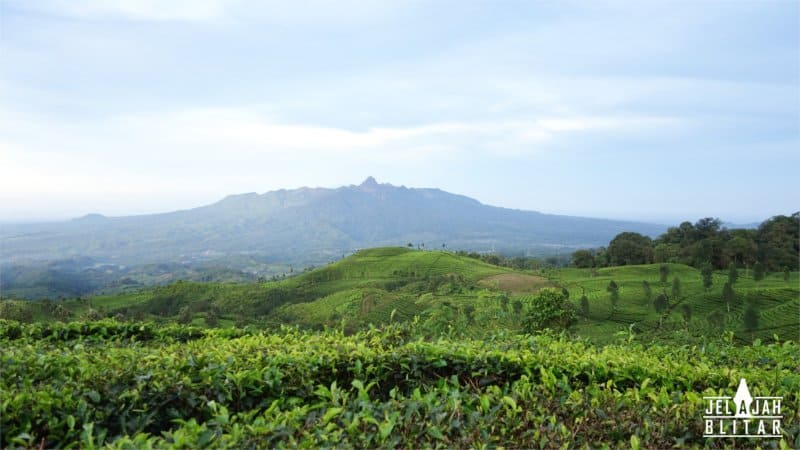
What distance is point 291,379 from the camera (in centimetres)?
282

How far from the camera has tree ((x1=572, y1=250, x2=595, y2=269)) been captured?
89.2 ft

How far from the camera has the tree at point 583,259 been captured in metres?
27.2

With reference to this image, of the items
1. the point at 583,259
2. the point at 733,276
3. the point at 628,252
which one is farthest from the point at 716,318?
the point at 583,259

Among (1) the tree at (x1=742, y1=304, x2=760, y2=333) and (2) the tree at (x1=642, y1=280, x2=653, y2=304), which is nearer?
(1) the tree at (x1=742, y1=304, x2=760, y2=333)

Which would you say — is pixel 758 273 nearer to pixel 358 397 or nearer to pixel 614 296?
pixel 614 296

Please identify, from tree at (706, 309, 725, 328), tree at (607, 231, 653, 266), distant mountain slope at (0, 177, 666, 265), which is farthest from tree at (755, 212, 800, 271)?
distant mountain slope at (0, 177, 666, 265)

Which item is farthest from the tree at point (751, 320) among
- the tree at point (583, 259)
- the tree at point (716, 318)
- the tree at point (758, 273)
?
the tree at point (583, 259)

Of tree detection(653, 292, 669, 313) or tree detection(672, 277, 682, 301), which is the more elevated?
tree detection(672, 277, 682, 301)

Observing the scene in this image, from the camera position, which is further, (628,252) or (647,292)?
(628,252)

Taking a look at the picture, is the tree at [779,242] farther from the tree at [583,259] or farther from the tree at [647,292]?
the tree at [647,292]

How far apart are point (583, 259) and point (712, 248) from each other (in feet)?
19.5

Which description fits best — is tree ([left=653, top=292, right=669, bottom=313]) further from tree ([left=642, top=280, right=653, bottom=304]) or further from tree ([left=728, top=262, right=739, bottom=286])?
tree ([left=728, top=262, right=739, bottom=286])

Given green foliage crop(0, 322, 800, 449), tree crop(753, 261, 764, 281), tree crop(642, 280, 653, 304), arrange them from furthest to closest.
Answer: tree crop(753, 261, 764, 281), tree crop(642, 280, 653, 304), green foliage crop(0, 322, 800, 449)

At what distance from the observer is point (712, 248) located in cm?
2434
